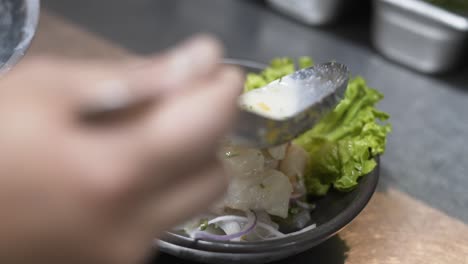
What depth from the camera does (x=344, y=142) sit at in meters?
0.91

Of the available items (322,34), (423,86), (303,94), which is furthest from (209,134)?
(322,34)

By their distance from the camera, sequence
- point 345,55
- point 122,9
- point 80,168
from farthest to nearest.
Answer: point 122,9 → point 345,55 → point 80,168

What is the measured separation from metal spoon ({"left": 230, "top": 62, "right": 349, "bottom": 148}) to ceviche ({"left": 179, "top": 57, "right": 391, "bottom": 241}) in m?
0.04

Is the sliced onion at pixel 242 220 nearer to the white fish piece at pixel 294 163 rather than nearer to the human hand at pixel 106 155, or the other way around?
the white fish piece at pixel 294 163

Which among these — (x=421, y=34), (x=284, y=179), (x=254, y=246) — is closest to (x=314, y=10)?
(x=421, y=34)

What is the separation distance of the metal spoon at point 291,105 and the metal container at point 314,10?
0.89 m

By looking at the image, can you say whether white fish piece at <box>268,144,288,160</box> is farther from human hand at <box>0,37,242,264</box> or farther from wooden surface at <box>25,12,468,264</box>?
human hand at <box>0,37,242,264</box>

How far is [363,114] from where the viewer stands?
0.97 m

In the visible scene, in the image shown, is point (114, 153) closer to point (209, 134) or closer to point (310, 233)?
point (209, 134)

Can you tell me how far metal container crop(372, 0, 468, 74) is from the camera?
1.40 m

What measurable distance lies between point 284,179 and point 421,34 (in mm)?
776

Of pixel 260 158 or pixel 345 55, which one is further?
pixel 345 55

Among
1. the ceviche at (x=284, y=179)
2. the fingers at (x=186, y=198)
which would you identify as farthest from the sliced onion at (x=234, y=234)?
the fingers at (x=186, y=198)

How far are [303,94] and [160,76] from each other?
0.32m
